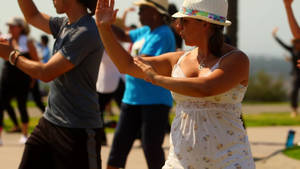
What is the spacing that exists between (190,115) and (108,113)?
10129 millimetres

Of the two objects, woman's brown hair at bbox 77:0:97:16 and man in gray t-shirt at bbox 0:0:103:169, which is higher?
woman's brown hair at bbox 77:0:97:16

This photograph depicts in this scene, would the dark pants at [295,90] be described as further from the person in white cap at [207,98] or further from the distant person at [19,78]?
the person in white cap at [207,98]

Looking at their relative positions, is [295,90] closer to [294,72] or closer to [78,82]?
[294,72]

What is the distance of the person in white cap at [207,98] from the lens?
3561 mm

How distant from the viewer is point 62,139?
412 cm

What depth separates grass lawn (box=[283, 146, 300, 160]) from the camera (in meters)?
8.37

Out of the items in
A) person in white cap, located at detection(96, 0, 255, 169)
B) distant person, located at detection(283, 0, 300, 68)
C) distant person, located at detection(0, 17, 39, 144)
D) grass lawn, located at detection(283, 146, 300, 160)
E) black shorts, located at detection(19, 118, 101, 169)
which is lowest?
grass lawn, located at detection(283, 146, 300, 160)

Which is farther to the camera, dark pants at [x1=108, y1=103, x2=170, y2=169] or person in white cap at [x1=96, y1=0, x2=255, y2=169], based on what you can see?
dark pants at [x1=108, y1=103, x2=170, y2=169]

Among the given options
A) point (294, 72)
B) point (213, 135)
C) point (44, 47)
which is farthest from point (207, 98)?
point (44, 47)

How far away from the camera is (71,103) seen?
410 centimetres

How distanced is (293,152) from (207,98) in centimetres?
537

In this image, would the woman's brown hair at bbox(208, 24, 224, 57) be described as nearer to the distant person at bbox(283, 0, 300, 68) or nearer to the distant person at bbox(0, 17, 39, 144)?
the distant person at bbox(283, 0, 300, 68)

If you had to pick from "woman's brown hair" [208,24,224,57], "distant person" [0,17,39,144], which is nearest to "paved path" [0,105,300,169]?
"distant person" [0,17,39,144]

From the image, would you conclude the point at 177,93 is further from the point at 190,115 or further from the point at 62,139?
the point at 62,139
